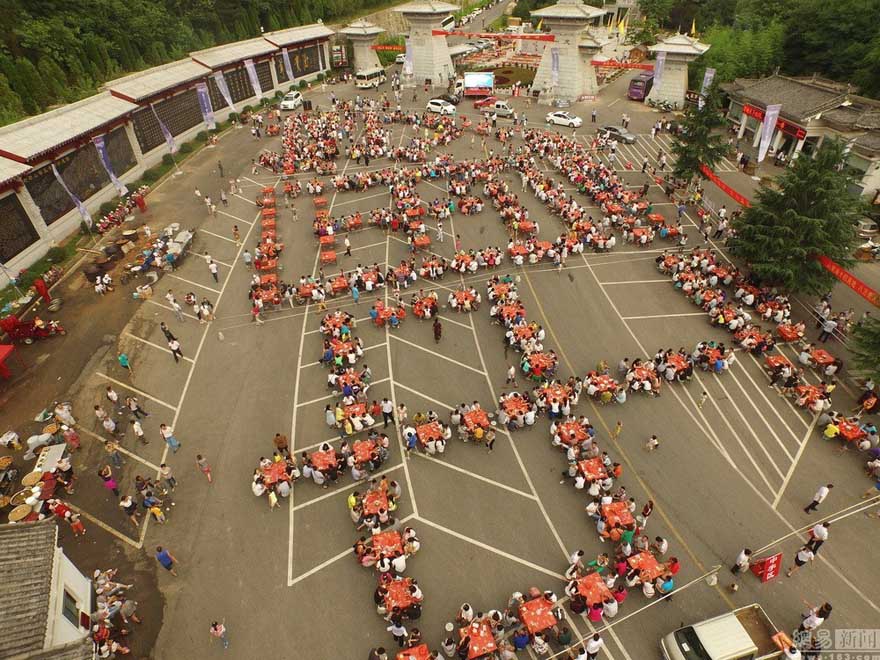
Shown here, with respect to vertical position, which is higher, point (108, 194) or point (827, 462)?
point (108, 194)

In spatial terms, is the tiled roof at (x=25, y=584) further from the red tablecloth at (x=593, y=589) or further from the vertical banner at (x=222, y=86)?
the vertical banner at (x=222, y=86)

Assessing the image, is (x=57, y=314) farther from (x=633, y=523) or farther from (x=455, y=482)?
(x=633, y=523)

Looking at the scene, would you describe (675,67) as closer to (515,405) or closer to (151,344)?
(515,405)

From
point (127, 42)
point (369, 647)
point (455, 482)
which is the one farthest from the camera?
point (127, 42)

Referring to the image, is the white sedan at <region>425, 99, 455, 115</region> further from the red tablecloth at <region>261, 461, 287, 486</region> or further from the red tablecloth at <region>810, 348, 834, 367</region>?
the red tablecloth at <region>261, 461, 287, 486</region>

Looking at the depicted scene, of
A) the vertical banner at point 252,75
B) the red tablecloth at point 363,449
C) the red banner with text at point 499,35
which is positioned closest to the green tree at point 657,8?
the red banner with text at point 499,35

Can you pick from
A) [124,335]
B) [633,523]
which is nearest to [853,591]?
[633,523]
